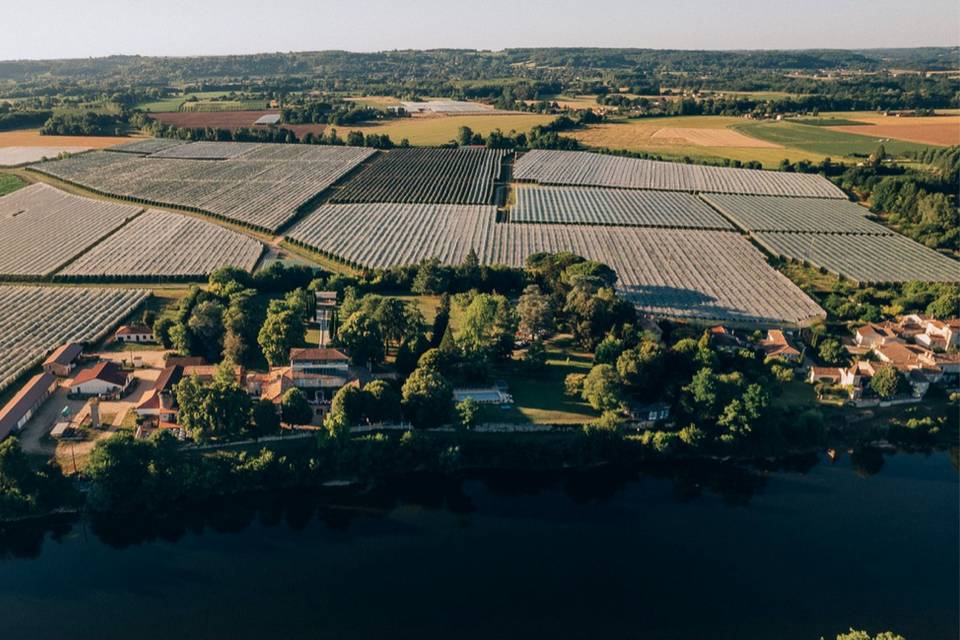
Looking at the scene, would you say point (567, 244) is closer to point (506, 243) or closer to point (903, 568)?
point (506, 243)

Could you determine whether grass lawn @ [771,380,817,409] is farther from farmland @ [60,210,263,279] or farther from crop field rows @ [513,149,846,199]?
crop field rows @ [513,149,846,199]

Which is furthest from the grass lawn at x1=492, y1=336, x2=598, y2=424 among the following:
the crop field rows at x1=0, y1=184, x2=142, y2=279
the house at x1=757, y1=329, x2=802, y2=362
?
the crop field rows at x1=0, y1=184, x2=142, y2=279

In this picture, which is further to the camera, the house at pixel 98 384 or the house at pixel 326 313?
the house at pixel 326 313

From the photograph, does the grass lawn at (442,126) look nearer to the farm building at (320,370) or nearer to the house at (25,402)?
the farm building at (320,370)

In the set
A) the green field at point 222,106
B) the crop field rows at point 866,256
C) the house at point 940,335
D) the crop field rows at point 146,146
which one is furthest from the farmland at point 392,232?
the green field at point 222,106

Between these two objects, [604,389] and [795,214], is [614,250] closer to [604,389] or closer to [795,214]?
[795,214]

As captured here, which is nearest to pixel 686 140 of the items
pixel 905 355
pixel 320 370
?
pixel 905 355
